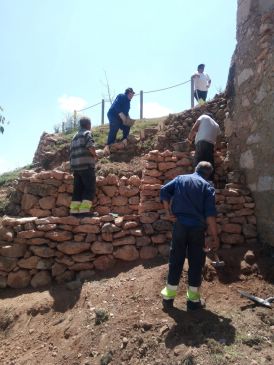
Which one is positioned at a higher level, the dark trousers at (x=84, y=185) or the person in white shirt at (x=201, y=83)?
the person in white shirt at (x=201, y=83)

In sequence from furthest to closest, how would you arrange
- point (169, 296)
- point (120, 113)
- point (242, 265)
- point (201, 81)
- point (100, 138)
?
point (201, 81)
point (100, 138)
point (120, 113)
point (242, 265)
point (169, 296)

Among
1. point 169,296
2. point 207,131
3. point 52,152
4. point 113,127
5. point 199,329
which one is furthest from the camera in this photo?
point 52,152

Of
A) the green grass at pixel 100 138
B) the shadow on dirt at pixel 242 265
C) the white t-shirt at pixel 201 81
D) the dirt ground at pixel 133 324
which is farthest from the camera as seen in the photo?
the white t-shirt at pixel 201 81

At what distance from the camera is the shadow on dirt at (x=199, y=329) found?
144 inches

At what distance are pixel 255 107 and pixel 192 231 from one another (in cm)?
271

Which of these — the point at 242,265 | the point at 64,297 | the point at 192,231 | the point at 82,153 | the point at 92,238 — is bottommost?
the point at 64,297

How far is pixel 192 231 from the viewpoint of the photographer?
409 centimetres

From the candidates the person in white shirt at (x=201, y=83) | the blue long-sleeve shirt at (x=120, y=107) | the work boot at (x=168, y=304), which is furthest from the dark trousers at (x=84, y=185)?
the person in white shirt at (x=201, y=83)

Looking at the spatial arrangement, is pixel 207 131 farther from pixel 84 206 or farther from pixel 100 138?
pixel 100 138

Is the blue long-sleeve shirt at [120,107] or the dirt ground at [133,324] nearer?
the dirt ground at [133,324]

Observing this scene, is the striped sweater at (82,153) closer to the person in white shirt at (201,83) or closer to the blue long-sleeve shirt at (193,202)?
the blue long-sleeve shirt at (193,202)

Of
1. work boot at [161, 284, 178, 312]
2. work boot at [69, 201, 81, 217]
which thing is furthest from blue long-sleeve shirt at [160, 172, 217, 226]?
work boot at [69, 201, 81, 217]

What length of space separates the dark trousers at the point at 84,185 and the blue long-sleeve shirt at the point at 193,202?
1974mm

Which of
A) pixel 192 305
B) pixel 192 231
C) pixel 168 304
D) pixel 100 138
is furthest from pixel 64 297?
pixel 100 138
